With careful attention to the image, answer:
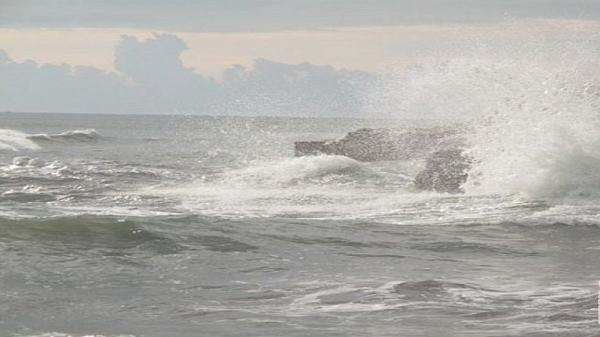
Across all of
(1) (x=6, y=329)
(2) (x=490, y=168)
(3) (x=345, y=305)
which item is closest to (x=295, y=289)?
(3) (x=345, y=305)

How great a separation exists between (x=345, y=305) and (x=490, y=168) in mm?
10915

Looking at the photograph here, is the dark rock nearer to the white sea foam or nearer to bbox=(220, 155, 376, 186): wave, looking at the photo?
bbox=(220, 155, 376, 186): wave

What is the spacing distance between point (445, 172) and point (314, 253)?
26.1 ft

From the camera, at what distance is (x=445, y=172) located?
19.6 metres

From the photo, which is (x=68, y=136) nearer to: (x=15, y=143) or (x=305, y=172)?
(x=15, y=143)

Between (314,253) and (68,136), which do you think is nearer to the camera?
(314,253)

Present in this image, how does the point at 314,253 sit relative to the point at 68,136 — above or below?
below

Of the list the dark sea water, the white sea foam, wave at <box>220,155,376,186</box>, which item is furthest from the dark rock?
the white sea foam

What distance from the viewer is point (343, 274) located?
10.5m

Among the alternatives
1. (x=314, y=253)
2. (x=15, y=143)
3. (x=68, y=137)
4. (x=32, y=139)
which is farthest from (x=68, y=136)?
(x=314, y=253)

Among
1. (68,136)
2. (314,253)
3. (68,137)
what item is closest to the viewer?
(314,253)

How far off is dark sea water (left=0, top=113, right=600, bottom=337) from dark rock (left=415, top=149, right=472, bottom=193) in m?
0.32

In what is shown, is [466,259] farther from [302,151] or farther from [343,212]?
[302,151]

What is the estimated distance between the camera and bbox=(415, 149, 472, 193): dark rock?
19.3m
